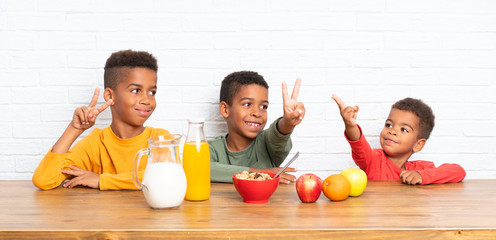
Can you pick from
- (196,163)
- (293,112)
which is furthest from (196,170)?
(293,112)

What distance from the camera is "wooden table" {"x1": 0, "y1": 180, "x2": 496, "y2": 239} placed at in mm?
948

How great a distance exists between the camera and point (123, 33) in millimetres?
2133

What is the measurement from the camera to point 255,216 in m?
1.06

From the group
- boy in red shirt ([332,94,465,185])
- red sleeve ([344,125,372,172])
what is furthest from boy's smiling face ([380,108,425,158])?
red sleeve ([344,125,372,172])

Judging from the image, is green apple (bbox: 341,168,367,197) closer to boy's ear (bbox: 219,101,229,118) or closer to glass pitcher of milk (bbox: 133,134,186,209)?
glass pitcher of milk (bbox: 133,134,186,209)

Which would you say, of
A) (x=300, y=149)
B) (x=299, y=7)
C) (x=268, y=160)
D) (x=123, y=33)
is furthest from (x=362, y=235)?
(x=123, y=33)

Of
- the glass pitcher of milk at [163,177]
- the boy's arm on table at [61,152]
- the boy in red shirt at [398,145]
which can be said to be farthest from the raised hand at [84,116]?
the boy in red shirt at [398,145]

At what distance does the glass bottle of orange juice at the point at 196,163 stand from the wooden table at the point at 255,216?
0.12 feet

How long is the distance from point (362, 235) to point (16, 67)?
6.34ft

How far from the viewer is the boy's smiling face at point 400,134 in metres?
1.90

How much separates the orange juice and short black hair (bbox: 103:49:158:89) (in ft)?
2.56

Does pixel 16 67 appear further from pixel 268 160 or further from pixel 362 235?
pixel 362 235

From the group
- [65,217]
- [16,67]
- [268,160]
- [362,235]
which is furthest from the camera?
[16,67]

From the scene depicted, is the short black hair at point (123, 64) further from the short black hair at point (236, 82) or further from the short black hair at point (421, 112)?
the short black hair at point (421, 112)
